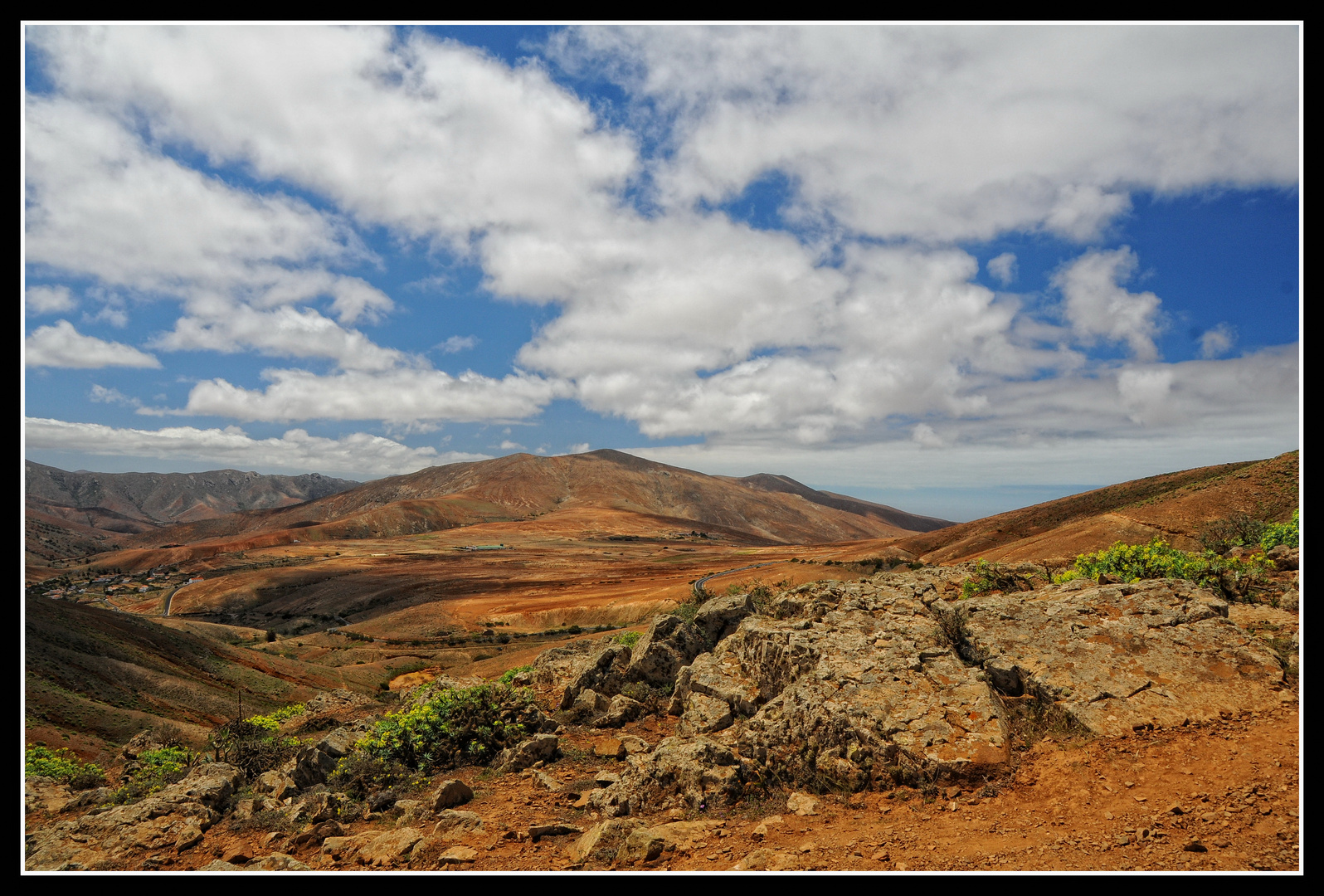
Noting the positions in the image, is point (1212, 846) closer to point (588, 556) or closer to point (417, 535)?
point (588, 556)

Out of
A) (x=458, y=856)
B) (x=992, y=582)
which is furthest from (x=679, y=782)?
(x=992, y=582)

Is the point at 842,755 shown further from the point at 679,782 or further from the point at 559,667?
the point at 559,667

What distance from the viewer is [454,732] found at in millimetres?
9922

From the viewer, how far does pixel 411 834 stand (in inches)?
262

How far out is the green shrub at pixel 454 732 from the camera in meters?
9.73

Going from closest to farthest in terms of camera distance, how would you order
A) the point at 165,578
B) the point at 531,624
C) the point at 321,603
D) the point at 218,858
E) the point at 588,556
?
the point at 218,858, the point at 531,624, the point at 321,603, the point at 165,578, the point at 588,556

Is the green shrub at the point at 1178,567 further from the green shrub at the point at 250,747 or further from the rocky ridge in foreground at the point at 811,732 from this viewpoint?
the green shrub at the point at 250,747

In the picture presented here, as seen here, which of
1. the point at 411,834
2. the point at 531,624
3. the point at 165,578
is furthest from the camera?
the point at 165,578

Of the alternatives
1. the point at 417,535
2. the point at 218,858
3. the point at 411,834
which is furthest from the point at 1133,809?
the point at 417,535

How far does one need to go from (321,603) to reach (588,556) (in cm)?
4170

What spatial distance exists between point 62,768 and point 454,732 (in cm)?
838

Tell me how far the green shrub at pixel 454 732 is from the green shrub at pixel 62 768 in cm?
526

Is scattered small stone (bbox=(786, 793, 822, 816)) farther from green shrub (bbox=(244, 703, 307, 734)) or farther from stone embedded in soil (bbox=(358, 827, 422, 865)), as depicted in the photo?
green shrub (bbox=(244, 703, 307, 734))

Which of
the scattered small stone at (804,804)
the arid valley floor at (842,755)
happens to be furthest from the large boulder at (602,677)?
the scattered small stone at (804,804)
